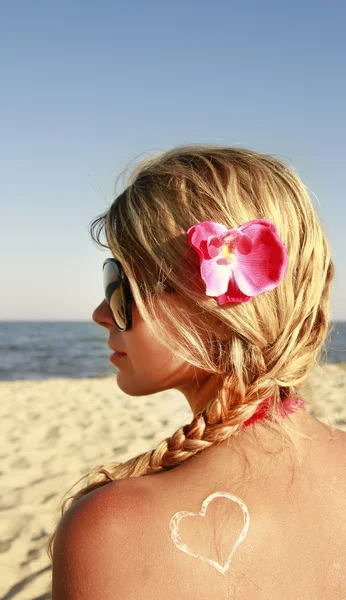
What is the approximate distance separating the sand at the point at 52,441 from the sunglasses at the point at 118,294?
0.74 metres

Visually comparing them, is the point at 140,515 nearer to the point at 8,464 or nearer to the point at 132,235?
the point at 132,235

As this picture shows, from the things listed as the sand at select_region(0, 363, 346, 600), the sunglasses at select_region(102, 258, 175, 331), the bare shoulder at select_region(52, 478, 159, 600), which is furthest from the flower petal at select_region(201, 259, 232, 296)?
the sand at select_region(0, 363, 346, 600)

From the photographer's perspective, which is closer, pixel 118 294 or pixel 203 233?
pixel 203 233

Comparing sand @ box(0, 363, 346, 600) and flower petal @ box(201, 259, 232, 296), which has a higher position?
flower petal @ box(201, 259, 232, 296)

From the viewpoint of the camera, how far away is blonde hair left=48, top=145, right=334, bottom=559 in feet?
4.93

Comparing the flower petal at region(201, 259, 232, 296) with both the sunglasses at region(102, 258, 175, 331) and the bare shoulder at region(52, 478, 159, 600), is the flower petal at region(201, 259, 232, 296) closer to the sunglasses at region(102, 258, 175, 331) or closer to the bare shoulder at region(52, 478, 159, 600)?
the sunglasses at region(102, 258, 175, 331)

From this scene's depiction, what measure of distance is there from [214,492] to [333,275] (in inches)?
33.9

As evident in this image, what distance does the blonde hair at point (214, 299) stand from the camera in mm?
1503

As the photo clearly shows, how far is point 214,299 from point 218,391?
271mm

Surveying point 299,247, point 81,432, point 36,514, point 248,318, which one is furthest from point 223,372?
point 81,432

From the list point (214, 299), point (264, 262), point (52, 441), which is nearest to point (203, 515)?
point (214, 299)

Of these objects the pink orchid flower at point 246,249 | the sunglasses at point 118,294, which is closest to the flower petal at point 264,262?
the pink orchid flower at point 246,249

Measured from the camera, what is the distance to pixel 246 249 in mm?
1503

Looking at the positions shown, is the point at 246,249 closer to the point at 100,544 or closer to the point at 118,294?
the point at 118,294
